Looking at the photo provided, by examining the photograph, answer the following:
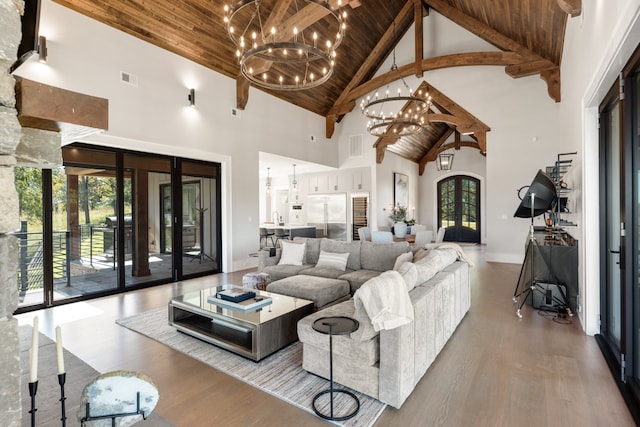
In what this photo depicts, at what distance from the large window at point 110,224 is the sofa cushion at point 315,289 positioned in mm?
3000

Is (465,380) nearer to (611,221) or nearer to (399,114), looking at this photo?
(611,221)

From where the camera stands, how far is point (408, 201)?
489 inches

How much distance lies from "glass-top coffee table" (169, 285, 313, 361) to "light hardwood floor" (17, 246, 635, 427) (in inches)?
11.3

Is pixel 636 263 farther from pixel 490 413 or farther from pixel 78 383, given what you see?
pixel 78 383

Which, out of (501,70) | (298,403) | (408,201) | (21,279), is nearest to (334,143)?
(408,201)

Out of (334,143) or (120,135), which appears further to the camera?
(334,143)

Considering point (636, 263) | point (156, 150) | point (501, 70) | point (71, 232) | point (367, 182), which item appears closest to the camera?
point (636, 263)

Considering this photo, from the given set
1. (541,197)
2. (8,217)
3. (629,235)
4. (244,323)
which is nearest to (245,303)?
(244,323)

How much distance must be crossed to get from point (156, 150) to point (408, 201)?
9174 millimetres

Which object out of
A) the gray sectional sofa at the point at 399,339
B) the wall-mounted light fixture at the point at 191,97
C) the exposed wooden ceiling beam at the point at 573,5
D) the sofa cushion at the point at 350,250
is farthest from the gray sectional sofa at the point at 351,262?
the exposed wooden ceiling beam at the point at 573,5

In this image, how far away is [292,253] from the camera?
17.2 feet

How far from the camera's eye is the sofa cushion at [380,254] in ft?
15.8

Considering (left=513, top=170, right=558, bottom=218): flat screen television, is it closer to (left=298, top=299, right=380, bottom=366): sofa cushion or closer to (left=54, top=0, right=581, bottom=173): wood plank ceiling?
(left=54, top=0, right=581, bottom=173): wood plank ceiling

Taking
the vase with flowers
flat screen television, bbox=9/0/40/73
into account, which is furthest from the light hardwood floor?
the vase with flowers
